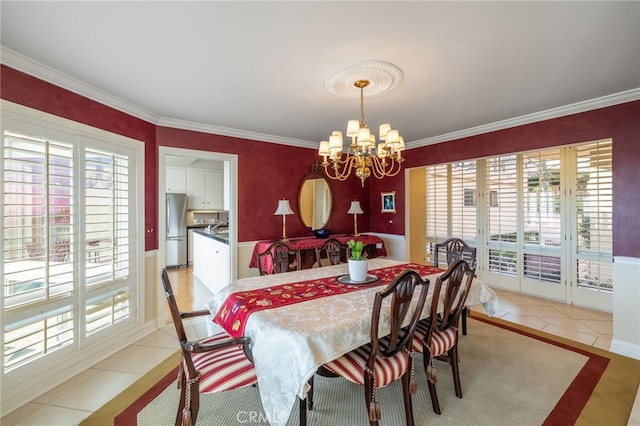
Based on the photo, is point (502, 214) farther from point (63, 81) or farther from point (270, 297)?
point (63, 81)

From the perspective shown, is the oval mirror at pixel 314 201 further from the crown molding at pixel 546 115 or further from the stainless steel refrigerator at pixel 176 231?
the stainless steel refrigerator at pixel 176 231


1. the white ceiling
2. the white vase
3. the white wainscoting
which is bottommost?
the white wainscoting

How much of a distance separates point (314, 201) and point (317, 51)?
307 centimetres

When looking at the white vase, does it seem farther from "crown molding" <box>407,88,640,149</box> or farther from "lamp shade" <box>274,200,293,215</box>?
"crown molding" <box>407,88,640,149</box>

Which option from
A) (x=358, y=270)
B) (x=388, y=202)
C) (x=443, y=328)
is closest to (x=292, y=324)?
(x=358, y=270)

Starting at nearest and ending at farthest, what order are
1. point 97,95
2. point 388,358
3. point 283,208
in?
1. point 388,358
2. point 97,95
3. point 283,208

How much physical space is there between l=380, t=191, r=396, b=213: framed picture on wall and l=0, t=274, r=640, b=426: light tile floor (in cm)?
204

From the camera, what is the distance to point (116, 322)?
2840 mm

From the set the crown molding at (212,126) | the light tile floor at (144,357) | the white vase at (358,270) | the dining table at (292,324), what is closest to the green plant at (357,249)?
the white vase at (358,270)

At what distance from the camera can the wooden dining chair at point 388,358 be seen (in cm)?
155

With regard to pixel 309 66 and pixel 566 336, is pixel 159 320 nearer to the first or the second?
pixel 309 66

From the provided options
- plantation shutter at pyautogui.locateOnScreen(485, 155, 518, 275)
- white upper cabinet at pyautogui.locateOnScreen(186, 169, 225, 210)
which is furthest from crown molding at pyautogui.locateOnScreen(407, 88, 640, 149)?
white upper cabinet at pyautogui.locateOnScreen(186, 169, 225, 210)

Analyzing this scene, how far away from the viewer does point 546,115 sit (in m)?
3.22

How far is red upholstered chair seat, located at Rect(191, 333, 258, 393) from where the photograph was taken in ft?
4.99
